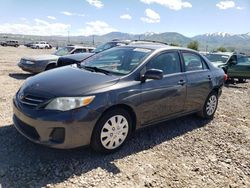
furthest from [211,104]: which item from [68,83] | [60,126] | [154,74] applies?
[60,126]

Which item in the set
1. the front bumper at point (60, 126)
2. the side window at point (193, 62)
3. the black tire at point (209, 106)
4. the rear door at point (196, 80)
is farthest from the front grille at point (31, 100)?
the black tire at point (209, 106)

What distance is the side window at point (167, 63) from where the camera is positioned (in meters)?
4.81

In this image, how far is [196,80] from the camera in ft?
18.4

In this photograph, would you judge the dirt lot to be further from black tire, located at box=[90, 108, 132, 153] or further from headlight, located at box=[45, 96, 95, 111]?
headlight, located at box=[45, 96, 95, 111]

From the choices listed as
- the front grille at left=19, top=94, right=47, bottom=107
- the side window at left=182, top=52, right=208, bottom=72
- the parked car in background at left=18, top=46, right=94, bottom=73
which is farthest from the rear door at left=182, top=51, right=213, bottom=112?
the parked car in background at left=18, top=46, right=94, bottom=73

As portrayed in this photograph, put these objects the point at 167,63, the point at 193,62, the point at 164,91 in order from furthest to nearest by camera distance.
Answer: the point at 193,62 → the point at 167,63 → the point at 164,91

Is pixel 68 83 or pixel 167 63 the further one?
pixel 167 63

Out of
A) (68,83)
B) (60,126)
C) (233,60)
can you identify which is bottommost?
(60,126)

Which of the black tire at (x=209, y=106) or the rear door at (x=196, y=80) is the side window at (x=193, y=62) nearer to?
the rear door at (x=196, y=80)

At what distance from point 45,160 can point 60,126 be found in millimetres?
647

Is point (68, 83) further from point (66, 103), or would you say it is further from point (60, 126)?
point (60, 126)

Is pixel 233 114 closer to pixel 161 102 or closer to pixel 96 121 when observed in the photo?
pixel 161 102

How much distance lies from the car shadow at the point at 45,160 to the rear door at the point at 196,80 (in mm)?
1111

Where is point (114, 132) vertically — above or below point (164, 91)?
below
